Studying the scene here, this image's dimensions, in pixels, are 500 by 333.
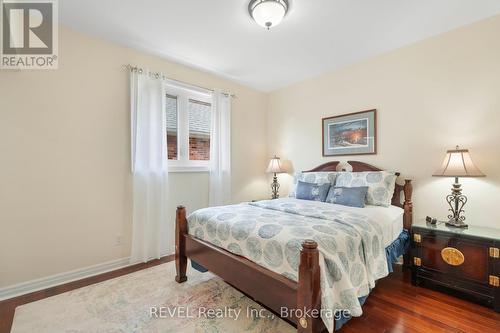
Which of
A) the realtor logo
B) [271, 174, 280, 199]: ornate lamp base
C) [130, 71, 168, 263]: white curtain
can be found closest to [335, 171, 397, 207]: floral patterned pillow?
[271, 174, 280, 199]: ornate lamp base

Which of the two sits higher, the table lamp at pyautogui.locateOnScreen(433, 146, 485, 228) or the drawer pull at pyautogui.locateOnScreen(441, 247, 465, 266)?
the table lamp at pyautogui.locateOnScreen(433, 146, 485, 228)

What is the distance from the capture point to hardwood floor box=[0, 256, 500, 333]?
65.9 inches

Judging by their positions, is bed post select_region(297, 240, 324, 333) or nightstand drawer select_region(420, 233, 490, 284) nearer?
bed post select_region(297, 240, 324, 333)

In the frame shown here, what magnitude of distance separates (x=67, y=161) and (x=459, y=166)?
12.6ft

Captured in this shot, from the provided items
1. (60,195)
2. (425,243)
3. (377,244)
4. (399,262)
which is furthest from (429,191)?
(60,195)

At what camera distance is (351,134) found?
326cm

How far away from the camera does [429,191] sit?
8.50ft

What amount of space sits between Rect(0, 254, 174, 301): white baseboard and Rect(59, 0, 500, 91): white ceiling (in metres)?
2.54

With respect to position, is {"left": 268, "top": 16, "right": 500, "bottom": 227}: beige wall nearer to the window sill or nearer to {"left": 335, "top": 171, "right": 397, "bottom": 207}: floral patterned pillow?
{"left": 335, "top": 171, "right": 397, "bottom": 207}: floral patterned pillow

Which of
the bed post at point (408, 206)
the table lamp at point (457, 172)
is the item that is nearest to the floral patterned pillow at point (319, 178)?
the bed post at point (408, 206)

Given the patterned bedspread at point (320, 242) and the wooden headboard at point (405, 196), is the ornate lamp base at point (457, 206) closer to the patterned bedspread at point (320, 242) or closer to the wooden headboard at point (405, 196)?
the wooden headboard at point (405, 196)

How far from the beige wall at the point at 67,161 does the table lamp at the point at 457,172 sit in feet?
11.2

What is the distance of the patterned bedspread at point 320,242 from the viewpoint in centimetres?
140

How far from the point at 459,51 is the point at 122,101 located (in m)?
3.73
